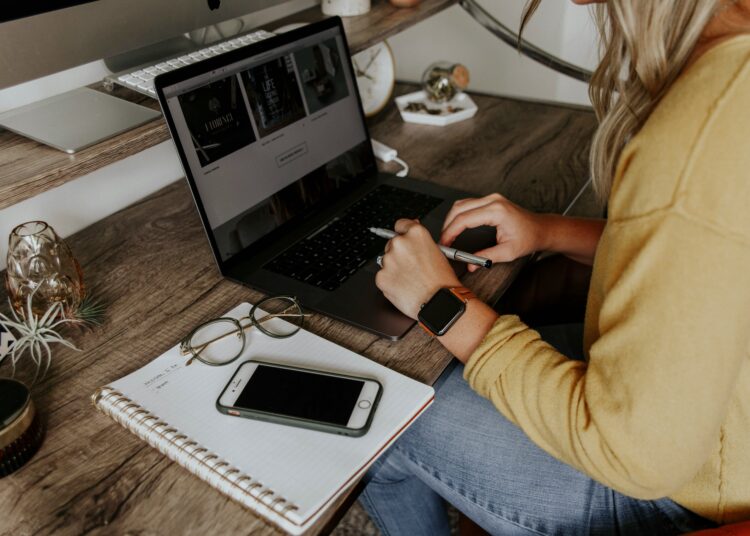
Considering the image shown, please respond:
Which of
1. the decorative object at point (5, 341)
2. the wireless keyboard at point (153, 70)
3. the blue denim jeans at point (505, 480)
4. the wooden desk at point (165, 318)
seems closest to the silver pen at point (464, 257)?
the wooden desk at point (165, 318)

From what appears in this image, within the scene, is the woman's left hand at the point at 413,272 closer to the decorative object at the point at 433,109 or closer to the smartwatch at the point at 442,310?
the smartwatch at the point at 442,310

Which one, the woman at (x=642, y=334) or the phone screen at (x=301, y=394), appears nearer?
the woman at (x=642, y=334)

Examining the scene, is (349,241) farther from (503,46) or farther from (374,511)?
(503,46)

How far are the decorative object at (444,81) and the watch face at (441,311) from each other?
83cm

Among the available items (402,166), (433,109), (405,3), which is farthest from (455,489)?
(405,3)

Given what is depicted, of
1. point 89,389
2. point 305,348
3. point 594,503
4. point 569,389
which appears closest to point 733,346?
point 569,389

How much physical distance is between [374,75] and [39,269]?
0.94 m

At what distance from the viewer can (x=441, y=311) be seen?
0.75 metres

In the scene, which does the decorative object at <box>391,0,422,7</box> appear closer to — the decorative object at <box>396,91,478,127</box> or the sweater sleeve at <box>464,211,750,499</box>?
the decorative object at <box>396,91,478,127</box>

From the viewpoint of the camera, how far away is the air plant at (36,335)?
2.57ft

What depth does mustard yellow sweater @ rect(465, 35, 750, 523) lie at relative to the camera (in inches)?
20.2

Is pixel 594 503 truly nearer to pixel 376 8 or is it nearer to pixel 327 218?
pixel 327 218

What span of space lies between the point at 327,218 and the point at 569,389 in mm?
554

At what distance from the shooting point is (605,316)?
581 mm
